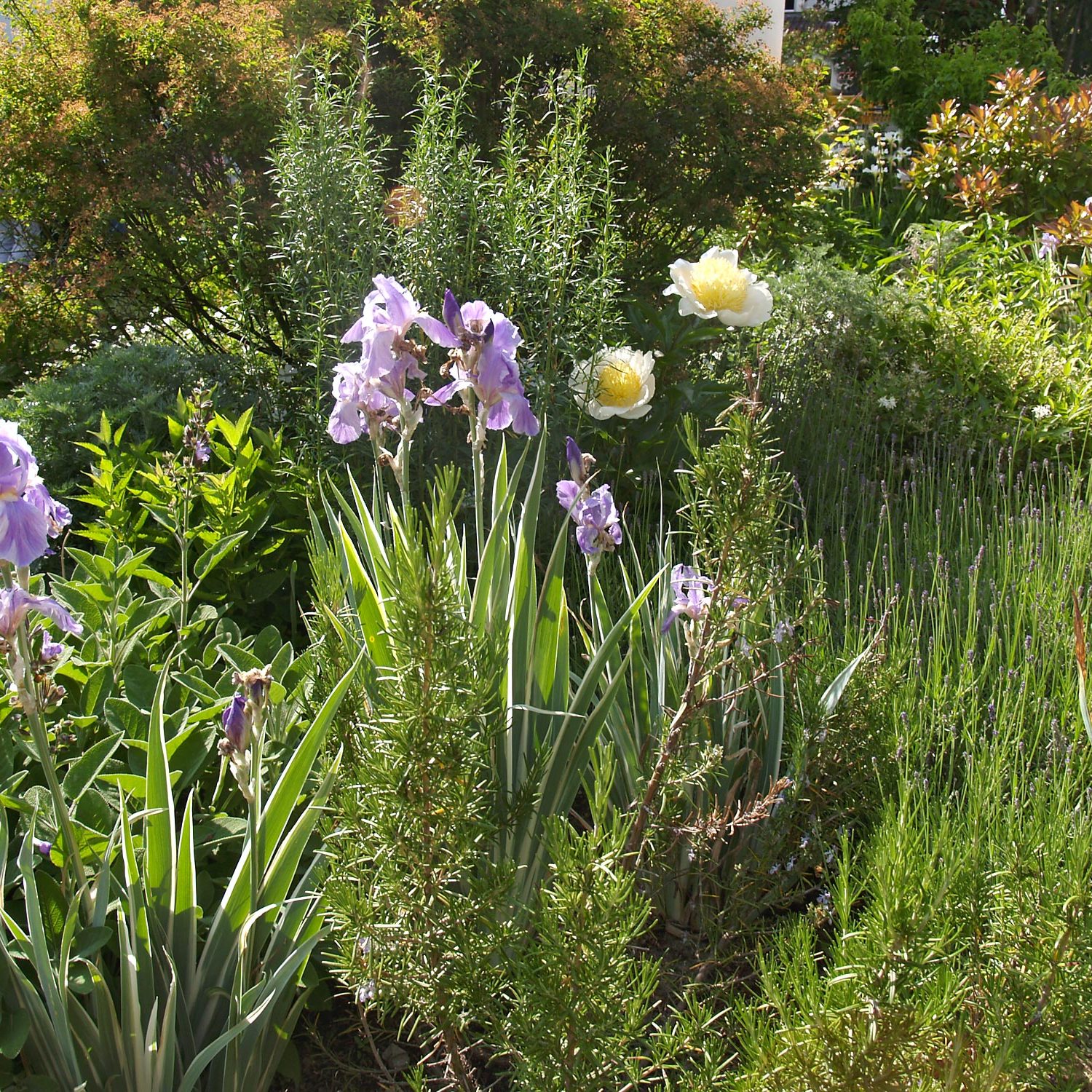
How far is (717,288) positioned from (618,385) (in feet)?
1.39

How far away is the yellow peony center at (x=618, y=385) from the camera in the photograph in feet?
10.2

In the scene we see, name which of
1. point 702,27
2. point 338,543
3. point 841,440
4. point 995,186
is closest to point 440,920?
point 338,543

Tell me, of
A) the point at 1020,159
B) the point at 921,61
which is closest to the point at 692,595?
the point at 1020,159

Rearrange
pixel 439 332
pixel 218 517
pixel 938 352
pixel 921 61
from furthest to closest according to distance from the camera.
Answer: pixel 921 61 < pixel 938 352 < pixel 218 517 < pixel 439 332

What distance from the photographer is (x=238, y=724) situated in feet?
4.22

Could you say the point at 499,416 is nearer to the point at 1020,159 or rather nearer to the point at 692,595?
the point at 692,595

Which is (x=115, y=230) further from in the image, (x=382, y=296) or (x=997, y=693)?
(x=997, y=693)

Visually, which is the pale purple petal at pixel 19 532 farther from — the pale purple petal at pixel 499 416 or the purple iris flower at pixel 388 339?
the pale purple petal at pixel 499 416

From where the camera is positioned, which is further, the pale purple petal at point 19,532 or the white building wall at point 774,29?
the white building wall at point 774,29

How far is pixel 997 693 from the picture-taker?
2.35 meters

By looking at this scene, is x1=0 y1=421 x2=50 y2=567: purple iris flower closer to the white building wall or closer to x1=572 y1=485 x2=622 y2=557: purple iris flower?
x1=572 y1=485 x2=622 y2=557: purple iris flower

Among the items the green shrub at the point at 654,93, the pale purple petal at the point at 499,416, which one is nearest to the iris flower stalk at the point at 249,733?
the pale purple petal at the point at 499,416

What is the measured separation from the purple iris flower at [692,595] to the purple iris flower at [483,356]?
382 millimetres

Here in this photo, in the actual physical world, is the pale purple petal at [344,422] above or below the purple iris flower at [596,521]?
above
